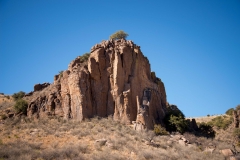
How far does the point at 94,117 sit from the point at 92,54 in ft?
34.1

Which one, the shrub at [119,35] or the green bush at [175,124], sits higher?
the shrub at [119,35]

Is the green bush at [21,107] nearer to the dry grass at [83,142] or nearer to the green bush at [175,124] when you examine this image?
the dry grass at [83,142]

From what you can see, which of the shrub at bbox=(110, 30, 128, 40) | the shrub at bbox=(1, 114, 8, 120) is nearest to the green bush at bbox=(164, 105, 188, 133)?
the shrub at bbox=(110, 30, 128, 40)

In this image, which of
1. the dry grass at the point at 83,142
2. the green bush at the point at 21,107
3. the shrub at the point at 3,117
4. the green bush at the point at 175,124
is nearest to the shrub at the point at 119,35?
the green bush at the point at 175,124

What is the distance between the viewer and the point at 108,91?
3150cm

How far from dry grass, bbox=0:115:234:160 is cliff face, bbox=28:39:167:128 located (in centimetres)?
199

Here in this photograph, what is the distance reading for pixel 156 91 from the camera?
116ft

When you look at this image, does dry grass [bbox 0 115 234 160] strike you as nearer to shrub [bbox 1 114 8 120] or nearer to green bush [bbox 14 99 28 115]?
shrub [bbox 1 114 8 120]

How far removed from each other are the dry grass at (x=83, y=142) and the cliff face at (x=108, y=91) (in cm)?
199

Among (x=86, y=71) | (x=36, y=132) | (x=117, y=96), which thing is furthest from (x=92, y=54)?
(x=36, y=132)

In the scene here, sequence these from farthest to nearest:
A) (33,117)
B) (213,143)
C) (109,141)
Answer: (33,117)
(213,143)
(109,141)

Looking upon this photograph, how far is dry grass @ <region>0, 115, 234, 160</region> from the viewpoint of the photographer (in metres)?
17.8

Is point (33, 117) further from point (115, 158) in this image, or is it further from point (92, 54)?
point (115, 158)

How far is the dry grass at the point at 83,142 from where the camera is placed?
702 inches
